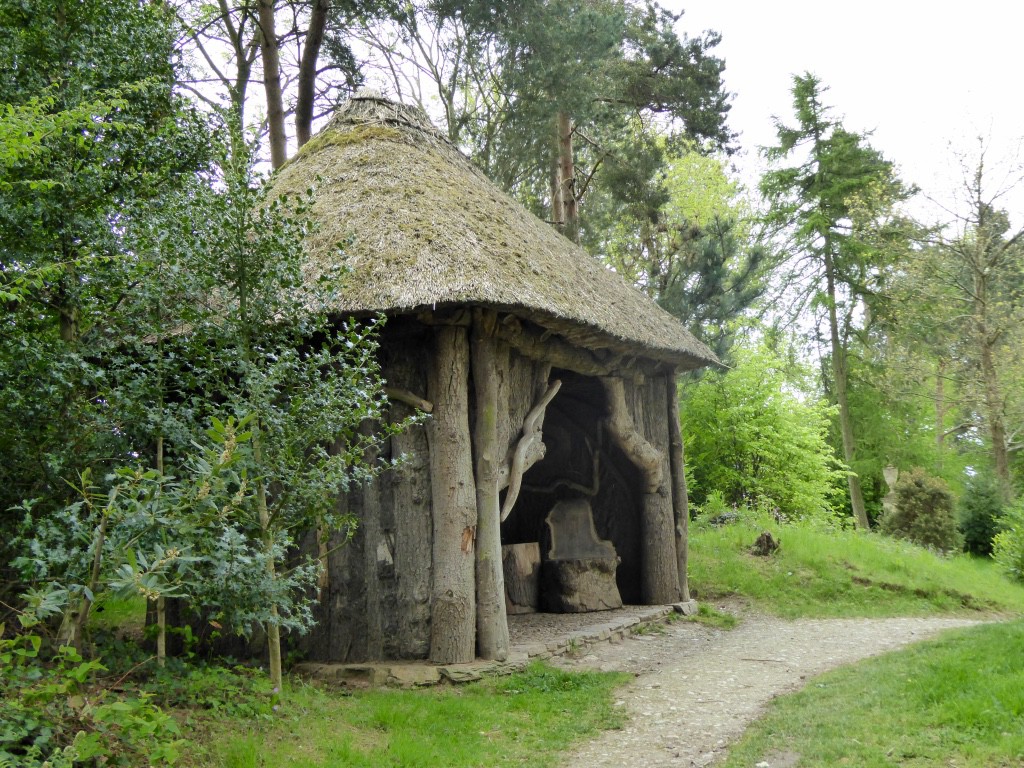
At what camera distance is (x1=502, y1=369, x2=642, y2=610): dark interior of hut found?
407 inches

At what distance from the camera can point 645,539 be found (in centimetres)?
1002

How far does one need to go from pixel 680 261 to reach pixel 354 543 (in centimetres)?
1040

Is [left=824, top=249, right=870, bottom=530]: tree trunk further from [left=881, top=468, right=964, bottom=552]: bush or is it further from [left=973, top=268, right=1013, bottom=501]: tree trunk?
[left=973, top=268, right=1013, bottom=501]: tree trunk

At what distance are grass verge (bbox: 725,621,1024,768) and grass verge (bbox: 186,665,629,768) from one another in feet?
3.76

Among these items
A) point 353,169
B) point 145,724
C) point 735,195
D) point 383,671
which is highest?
point 735,195

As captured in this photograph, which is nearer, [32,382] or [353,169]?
[32,382]

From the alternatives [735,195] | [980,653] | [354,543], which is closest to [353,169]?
[354,543]

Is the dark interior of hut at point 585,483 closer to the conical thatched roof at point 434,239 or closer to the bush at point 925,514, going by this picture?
the conical thatched roof at point 434,239

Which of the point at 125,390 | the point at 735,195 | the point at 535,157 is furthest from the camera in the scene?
the point at 735,195

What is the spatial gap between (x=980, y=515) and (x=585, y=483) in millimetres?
10665

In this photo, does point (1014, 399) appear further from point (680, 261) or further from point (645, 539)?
point (645, 539)

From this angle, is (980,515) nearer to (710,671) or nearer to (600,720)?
(710,671)

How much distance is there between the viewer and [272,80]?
39.9 ft

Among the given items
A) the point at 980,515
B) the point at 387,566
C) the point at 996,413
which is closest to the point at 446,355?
the point at 387,566
